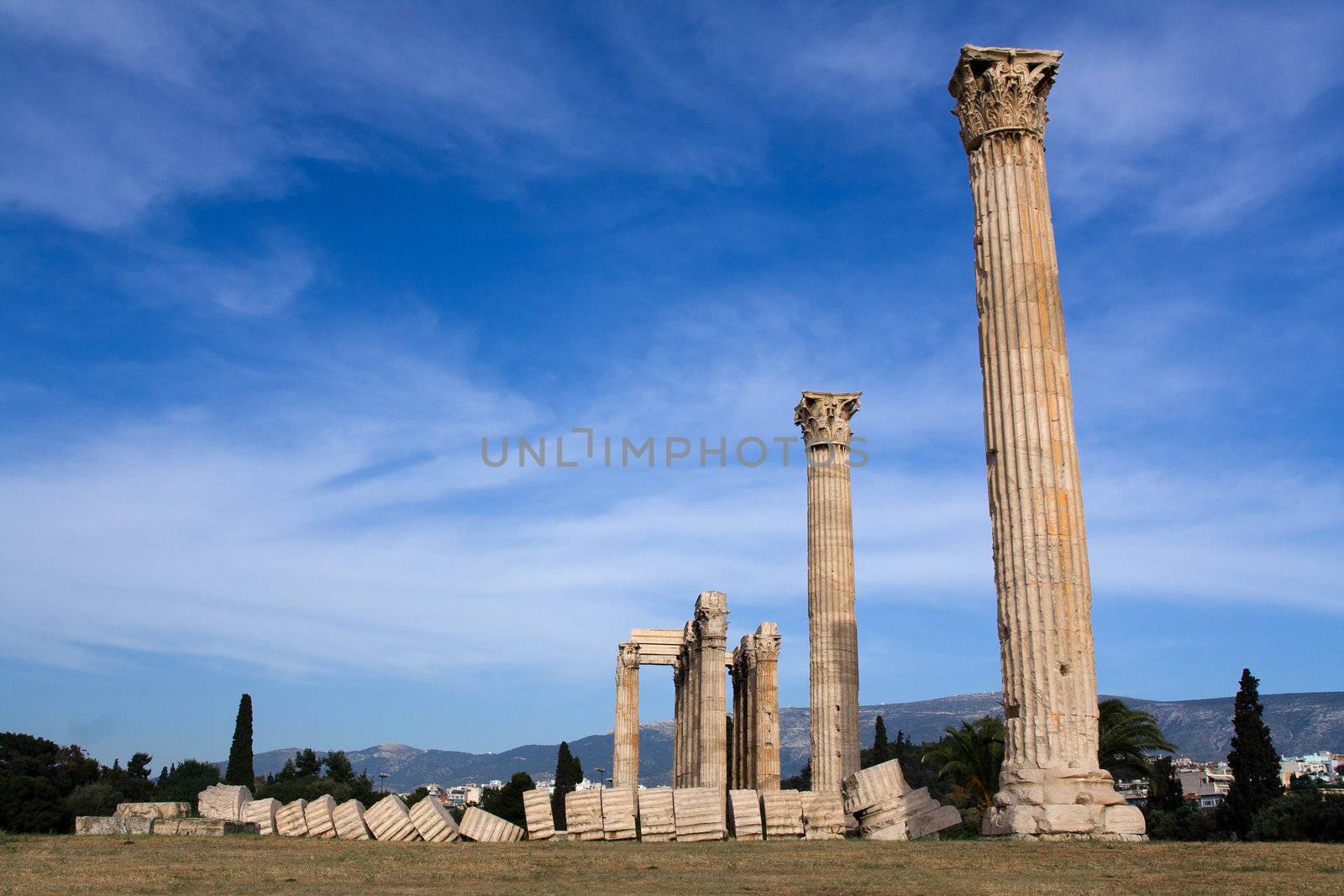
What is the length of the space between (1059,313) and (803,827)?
9920mm

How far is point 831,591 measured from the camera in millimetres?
28250

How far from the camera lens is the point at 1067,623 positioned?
15.7 metres

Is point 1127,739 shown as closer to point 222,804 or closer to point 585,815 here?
point 585,815

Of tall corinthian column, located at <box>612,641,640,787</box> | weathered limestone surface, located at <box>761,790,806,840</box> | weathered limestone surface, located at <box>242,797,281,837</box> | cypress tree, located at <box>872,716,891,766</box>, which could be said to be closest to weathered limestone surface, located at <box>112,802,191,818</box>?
weathered limestone surface, located at <box>242,797,281,837</box>

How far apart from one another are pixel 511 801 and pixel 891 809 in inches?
2215

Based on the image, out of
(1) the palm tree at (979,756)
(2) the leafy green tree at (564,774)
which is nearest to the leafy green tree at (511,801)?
(2) the leafy green tree at (564,774)

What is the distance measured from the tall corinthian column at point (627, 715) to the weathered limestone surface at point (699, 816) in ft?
94.1

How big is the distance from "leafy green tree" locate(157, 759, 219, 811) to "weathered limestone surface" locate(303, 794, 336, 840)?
38.7 metres

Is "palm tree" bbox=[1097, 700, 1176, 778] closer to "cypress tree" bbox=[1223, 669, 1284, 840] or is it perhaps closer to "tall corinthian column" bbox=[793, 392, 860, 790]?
"cypress tree" bbox=[1223, 669, 1284, 840]

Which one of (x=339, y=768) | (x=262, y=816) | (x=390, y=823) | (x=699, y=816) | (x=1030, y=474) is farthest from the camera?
(x=339, y=768)

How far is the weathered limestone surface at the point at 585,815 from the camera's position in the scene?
67.2 ft

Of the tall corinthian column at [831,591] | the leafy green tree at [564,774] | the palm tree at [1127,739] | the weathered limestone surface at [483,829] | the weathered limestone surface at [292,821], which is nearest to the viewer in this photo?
the weathered limestone surface at [483,829]

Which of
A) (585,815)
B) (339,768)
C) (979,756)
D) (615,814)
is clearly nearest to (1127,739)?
(979,756)

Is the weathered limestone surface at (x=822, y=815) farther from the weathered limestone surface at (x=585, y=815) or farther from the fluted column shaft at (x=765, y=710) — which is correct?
the fluted column shaft at (x=765, y=710)
